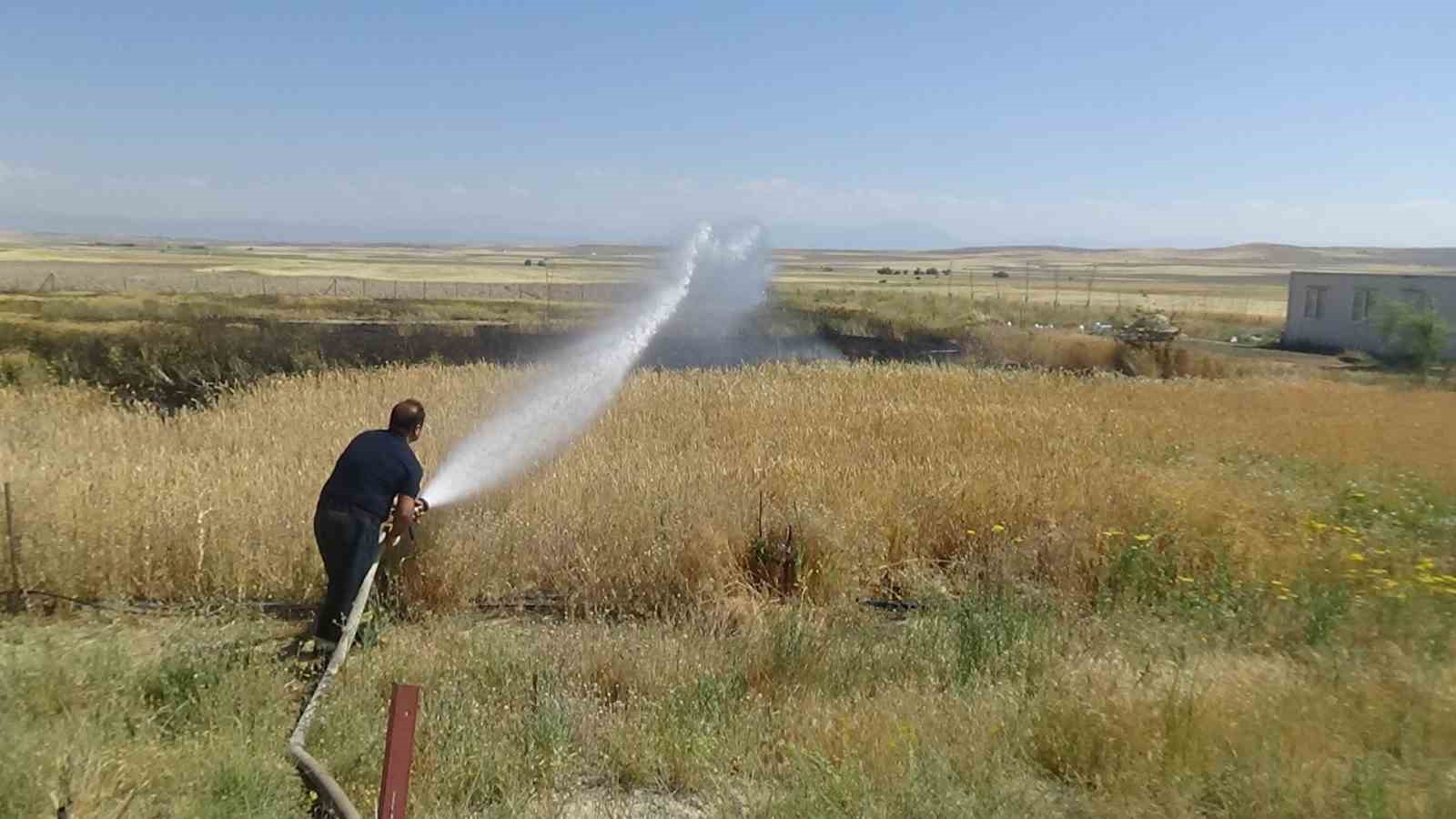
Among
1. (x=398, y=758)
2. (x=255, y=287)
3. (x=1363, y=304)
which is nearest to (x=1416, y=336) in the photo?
(x=1363, y=304)

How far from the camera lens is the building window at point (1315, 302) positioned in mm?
39906

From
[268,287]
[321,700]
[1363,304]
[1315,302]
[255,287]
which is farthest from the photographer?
[268,287]

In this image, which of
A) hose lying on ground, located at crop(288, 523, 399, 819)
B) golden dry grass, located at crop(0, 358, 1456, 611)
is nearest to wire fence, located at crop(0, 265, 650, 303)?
golden dry grass, located at crop(0, 358, 1456, 611)

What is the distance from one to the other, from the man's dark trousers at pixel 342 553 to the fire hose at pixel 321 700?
6 cm

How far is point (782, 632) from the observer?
6293mm

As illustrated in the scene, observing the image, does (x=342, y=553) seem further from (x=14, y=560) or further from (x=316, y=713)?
(x=14, y=560)

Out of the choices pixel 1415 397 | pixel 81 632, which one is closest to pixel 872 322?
pixel 1415 397

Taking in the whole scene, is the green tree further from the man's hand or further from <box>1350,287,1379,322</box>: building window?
the man's hand

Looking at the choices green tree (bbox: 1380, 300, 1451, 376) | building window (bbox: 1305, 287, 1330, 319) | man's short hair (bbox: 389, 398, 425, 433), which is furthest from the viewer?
building window (bbox: 1305, 287, 1330, 319)

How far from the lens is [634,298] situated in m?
16.4

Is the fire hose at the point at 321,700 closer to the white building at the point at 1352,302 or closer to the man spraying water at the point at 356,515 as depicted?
the man spraying water at the point at 356,515

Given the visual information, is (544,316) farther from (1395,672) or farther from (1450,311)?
(1395,672)

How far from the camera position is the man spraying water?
6215 millimetres

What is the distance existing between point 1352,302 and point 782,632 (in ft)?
130
